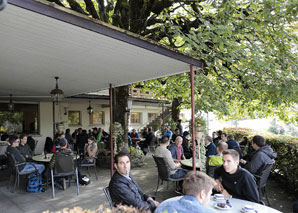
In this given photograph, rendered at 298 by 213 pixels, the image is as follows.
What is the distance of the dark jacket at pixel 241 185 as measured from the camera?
2834 millimetres

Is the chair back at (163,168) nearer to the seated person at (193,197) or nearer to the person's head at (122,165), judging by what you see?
the person's head at (122,165)

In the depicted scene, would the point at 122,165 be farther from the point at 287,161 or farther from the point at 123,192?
the point at 287,161

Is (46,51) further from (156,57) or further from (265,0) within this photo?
(265,0)

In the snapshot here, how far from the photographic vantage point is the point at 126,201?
105 inches

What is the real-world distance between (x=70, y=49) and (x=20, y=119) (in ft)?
36.1

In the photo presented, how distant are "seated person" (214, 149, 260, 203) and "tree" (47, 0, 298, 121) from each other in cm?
178

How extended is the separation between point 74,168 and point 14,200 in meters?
1.36

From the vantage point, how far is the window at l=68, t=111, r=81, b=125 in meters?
14.4

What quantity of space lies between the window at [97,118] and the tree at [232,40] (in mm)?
8058

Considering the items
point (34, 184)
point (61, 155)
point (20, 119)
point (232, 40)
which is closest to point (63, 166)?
point (61, 155)

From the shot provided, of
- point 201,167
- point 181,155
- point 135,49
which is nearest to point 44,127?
point 181,155

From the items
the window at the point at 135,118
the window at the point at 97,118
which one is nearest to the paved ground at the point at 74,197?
the window at the point at 97,118

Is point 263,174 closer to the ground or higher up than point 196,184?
closer to the ground

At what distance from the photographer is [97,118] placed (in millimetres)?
16000
